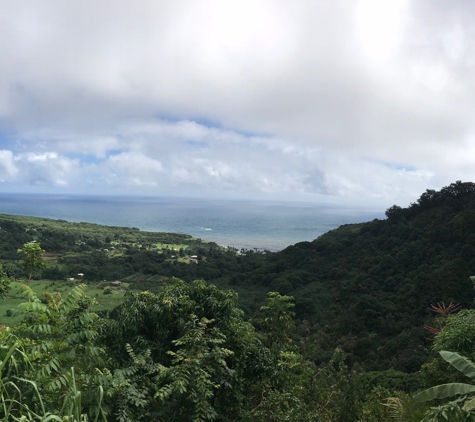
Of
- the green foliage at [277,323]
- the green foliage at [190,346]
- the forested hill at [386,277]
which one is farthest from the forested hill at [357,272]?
the green foliage at [190,346]

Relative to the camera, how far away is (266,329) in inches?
281

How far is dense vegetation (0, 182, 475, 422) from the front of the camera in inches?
140

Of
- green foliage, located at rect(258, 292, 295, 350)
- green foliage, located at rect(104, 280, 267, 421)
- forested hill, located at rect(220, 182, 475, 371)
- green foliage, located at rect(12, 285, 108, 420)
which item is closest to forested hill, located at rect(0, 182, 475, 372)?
forested hill, located at rect(220, 182, 475, 371)

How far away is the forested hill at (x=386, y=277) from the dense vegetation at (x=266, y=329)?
0.43ft

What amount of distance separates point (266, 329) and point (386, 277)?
2587 centimetres

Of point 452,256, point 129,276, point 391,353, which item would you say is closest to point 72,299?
point 391,353

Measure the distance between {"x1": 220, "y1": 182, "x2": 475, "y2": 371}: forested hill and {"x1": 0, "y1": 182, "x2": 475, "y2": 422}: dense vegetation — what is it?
0.13m

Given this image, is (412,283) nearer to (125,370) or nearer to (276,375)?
(276,375)

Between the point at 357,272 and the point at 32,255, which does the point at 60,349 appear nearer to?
the point at 32,255

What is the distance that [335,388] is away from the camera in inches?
347

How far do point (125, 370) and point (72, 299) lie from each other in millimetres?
1115

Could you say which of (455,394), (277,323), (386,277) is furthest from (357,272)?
(455,394)

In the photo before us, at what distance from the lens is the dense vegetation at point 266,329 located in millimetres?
3562

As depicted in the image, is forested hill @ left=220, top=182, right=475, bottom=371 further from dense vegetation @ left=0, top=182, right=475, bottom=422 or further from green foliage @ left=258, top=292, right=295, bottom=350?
green foliage @ left=258, top=292, right=295, bottom=350
